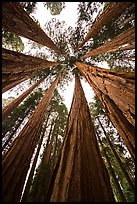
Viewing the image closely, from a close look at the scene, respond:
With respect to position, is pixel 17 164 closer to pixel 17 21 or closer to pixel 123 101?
pixel 123 101

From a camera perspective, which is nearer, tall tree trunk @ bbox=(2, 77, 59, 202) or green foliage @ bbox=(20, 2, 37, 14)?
tall tree trunk @ bbox=(2, 77, 59, 202)

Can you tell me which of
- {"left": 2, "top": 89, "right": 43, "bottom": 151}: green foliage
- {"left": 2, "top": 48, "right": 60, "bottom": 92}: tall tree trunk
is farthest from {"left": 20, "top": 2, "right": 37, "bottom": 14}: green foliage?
{"left": 2, "top": 89, "right": 43, "bottom": 151}: green foliage

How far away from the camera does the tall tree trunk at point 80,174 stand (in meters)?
2.14

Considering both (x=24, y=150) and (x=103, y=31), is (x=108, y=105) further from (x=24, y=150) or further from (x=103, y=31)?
(x=103, y=31)

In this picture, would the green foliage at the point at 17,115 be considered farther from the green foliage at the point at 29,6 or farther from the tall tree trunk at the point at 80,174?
the tall tree trunk at the point at 80,174

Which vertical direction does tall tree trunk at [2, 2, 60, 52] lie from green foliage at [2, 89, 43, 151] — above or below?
above

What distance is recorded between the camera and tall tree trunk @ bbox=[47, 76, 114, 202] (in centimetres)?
214

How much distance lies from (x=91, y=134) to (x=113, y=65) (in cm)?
869

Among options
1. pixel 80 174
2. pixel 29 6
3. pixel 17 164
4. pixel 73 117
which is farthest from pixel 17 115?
pixel 80 174

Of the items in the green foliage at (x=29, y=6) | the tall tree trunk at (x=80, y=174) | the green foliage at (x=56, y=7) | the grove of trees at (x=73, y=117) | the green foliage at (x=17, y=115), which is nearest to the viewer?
the tall tree trunk at (x=80, y=174)

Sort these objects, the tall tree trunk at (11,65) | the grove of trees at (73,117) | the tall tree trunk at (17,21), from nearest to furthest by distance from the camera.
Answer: the grove of trees at (73,117) < the tall tree trunk at (11,65) < the tall tree trunk at (17,21)

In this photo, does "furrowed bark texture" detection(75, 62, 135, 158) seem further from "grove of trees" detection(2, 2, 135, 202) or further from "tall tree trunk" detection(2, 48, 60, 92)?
"tall tree trunk" detection(2, 48, 60, 92)

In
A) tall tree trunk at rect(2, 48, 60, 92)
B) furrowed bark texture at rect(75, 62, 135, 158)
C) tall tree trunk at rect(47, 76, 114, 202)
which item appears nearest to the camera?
tall tree trunk at rect(47, 76, 114, 202)

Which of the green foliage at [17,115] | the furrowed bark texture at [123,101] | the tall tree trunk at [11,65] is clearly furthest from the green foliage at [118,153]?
the tall tree trunk at [11,65]
